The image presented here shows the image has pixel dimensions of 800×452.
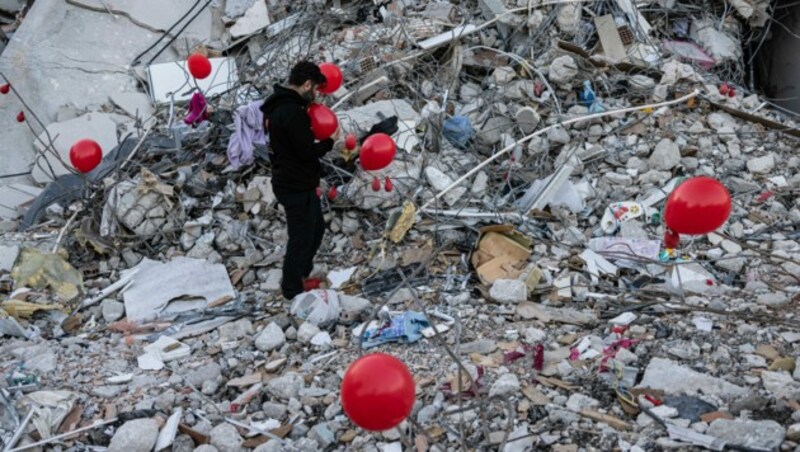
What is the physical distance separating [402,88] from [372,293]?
7.91 ft

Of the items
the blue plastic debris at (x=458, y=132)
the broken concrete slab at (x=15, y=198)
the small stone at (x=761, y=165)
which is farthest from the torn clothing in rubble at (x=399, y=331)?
the broken concrete slab at (x=15, y=198)

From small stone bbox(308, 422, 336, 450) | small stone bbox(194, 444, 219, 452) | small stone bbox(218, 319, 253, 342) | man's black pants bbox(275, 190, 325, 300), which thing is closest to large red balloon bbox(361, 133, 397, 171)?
man's black pants bbox(275, 190, 325, 300)

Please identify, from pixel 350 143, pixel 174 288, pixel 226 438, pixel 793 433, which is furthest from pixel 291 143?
pixel 793 433

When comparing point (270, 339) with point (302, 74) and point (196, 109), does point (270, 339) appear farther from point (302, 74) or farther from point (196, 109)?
point (196, 109)

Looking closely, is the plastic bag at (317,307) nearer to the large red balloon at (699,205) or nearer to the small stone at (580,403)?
the small stone at (580,403)

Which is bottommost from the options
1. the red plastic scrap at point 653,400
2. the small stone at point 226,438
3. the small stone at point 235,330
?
the red plastic scrap at point 653,400

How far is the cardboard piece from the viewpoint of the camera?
4941mm

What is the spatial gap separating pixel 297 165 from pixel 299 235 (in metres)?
0.47

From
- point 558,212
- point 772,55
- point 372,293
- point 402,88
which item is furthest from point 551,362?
point 772,55

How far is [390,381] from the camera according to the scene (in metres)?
2.48

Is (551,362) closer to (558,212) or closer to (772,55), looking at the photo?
(558,212)

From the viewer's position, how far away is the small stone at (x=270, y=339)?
4.45 m

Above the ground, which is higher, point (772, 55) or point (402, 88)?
point (402, 88)

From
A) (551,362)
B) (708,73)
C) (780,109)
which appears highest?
(551,362)
